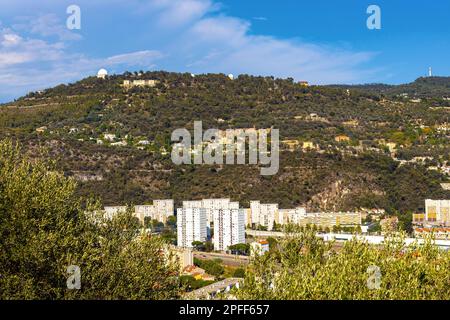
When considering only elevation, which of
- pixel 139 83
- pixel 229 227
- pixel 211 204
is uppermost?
pixel 139 83

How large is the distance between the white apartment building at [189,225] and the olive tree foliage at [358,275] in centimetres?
2994

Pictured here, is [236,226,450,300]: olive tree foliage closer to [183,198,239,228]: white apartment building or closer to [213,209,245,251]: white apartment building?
[213,209,245,251]: white apartment building

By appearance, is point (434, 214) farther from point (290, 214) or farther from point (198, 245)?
point (198, 245)

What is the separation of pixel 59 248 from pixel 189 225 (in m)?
33.6

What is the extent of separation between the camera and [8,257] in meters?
9.19

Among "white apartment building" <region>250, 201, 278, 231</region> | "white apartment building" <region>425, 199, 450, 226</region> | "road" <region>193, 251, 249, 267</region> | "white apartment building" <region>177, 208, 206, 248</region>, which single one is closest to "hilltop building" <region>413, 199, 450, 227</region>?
"white apartment building" <region>425, 199, 450, 226</region>

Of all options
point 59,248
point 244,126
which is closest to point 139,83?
point 244,126

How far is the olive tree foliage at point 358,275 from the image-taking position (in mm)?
8727

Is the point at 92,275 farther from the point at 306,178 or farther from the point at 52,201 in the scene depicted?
the point at 306,178

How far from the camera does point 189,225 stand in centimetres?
4300

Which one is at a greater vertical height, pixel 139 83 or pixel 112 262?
pixel 139 83

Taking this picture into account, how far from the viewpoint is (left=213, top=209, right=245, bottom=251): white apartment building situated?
135 ft

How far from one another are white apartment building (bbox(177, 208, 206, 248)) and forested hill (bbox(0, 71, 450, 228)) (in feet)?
26.8
